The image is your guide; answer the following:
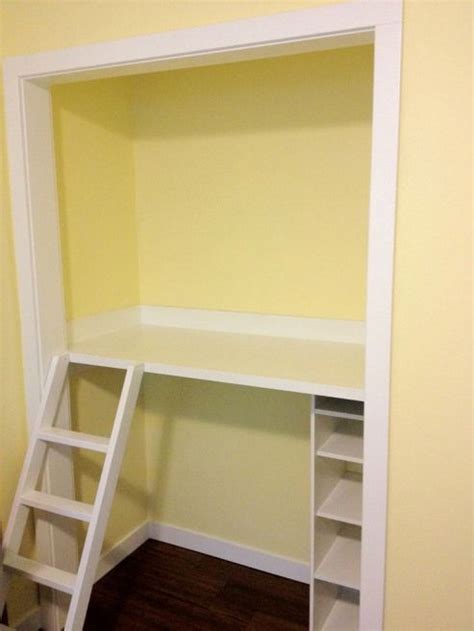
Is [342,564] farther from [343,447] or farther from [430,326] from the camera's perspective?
[430,326]

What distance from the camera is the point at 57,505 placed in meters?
2.03

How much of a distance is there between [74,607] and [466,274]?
161 cm

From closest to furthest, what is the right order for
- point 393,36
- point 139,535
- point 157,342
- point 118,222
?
point 393,36, point 157,342, point 118,222, point 139,535

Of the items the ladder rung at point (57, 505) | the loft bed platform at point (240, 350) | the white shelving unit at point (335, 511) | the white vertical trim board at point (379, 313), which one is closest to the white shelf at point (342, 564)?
the white shelving unit at point (335, 511)

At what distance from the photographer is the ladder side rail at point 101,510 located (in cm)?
186

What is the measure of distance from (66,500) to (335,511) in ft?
3.24

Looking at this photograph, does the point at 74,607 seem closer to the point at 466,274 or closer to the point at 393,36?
the point at 466,274

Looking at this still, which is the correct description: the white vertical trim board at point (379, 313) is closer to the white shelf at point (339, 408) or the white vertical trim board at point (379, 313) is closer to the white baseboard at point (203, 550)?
the white shelf at point (339, 408)

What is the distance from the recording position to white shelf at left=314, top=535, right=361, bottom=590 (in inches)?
77.6

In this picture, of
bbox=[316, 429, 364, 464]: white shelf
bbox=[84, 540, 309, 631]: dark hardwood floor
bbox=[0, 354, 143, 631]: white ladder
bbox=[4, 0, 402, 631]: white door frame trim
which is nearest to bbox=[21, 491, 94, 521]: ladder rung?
bbox=[0, 354, 143, 631]: white ladder

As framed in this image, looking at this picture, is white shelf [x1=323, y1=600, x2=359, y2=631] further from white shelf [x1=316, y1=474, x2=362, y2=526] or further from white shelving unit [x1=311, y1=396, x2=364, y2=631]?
white shelf [x1=316, y1=474, x2=362, y2=526]

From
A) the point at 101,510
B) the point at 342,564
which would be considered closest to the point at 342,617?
the point at 342,564

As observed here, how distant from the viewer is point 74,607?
1.85 m

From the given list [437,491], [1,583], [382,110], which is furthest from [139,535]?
[382,110]
